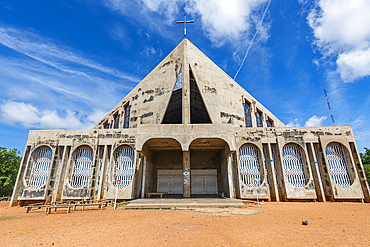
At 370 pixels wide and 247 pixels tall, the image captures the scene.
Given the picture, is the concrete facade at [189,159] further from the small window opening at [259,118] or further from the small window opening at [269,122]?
the small window opening at [269,122]

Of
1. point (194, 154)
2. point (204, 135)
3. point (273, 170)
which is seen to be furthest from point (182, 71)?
point (273, 170)

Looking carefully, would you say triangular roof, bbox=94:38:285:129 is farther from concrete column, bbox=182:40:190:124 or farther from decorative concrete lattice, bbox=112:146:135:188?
decorative concrete lattice, bbox=112:146:135:188

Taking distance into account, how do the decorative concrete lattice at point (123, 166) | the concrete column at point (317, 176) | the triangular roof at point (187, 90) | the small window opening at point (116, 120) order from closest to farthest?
the concrete column at point (317, 176), the decorative concrete lattice at point (123, 166), the triangular roof at point (187, 90), the small window opening at point (116, 120)

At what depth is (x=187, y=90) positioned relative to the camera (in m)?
18.2

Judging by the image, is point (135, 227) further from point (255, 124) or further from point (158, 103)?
point (255, 124)

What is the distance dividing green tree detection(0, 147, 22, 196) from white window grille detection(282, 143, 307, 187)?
1245 inches

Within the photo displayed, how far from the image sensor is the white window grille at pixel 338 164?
1614 cm

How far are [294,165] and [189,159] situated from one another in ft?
30.3

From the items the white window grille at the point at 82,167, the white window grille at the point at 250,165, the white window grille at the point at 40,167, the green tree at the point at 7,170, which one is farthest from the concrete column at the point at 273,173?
the green tree at the point at 7,170

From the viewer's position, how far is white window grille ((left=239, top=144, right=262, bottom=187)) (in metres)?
16.2

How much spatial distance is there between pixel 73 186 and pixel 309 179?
20.3m

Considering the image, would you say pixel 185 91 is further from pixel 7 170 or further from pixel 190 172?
pixel 7 170

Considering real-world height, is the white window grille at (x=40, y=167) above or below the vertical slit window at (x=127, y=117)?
below

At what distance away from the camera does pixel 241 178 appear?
16.2 m
